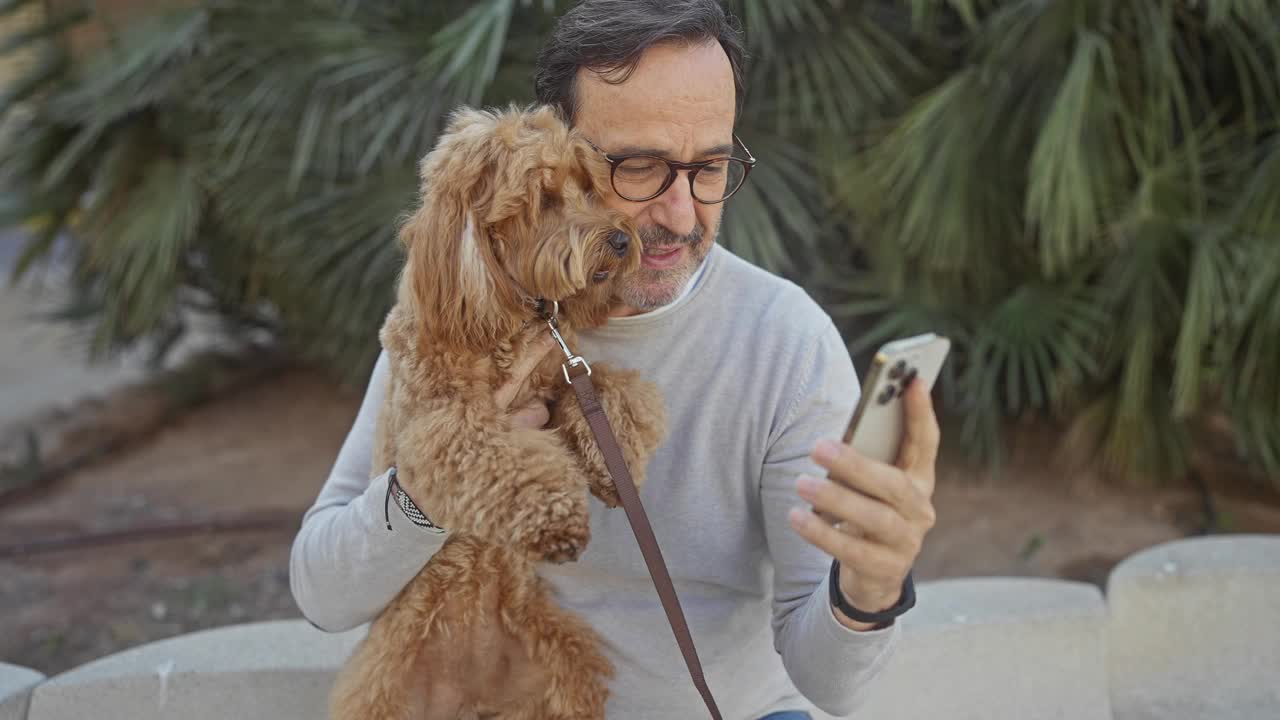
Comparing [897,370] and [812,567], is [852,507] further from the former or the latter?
[812,567]

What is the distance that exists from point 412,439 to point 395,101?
3.24 metres

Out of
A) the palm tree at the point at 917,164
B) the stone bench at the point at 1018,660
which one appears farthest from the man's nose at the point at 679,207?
the palm tree at the point at 917,164

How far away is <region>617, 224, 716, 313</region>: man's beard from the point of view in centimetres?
199

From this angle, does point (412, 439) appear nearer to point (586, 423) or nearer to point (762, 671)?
point (586, 423)

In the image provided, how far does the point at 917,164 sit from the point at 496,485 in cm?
305

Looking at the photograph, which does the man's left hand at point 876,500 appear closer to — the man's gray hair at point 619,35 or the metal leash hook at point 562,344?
the metal leash hook at point 562,344

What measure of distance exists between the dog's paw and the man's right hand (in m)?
0.22

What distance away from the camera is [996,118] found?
459 centimetres

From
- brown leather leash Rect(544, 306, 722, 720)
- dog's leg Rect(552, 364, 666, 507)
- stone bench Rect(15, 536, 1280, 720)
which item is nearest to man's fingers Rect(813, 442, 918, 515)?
brown leather leash Rect(544, 306, 722, 720)

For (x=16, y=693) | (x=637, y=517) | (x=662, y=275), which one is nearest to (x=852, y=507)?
(x=637, y=517)

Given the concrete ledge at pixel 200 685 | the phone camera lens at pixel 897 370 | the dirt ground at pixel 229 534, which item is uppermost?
the phone camera lens at pixel 897 370

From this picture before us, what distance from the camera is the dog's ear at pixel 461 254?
6.21 ft

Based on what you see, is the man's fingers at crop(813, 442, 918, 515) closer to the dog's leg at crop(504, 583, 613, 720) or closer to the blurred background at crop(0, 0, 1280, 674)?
the dog's leg at crop(504, 583, 613, 720)

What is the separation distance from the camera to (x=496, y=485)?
5.80ft
